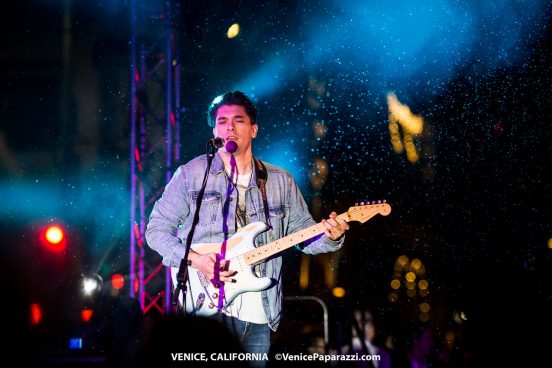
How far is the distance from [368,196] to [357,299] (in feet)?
10.7

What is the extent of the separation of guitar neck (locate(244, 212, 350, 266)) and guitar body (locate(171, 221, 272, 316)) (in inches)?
1.5

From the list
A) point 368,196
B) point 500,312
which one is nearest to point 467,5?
point 500,312

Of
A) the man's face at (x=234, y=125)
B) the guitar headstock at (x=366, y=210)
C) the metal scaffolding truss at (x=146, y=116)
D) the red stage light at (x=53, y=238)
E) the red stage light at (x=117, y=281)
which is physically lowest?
the guitar headstock at (x=366, y=210)

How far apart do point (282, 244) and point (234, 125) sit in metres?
0.86

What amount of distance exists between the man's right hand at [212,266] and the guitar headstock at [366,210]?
2.83 feet

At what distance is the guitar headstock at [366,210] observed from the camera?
3057mm

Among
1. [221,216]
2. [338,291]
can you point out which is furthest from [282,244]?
[338,291]

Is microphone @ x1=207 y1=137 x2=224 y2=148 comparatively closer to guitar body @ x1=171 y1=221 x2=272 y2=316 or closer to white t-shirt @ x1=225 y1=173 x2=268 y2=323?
guitar body @ x1=171 y1=221 x2=272 y2=316

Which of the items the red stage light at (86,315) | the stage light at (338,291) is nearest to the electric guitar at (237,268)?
the red stage light at (86,315)

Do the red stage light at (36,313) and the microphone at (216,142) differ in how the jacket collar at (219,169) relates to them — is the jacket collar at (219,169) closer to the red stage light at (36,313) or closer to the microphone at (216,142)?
the microphone at (216,142)

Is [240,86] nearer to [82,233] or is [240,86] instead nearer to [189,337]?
[82,233]

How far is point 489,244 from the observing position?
679cm

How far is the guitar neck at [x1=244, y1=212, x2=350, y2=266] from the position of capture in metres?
Result: 2.85

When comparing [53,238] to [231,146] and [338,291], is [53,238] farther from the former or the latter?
[338,291]
